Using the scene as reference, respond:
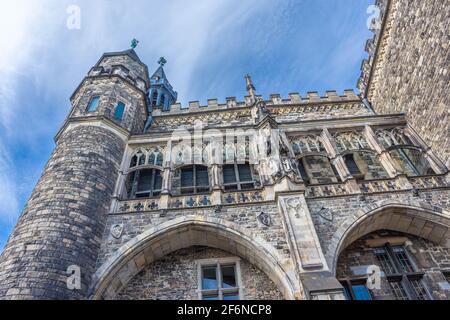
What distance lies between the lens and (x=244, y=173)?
10438 millimetres

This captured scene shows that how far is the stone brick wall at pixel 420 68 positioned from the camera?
30.3 ft

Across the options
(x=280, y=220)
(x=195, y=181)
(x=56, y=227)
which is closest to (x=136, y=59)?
(x=195, y=181)

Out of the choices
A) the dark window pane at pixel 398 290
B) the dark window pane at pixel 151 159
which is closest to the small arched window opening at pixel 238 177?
the dark window pane at pixel 151 159

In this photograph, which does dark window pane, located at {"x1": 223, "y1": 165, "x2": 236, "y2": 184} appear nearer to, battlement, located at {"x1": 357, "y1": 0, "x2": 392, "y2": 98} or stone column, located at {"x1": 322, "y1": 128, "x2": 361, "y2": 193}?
stone column, located at {"x1": 322, "y1": 128, "x2": 361, "y2": 193}

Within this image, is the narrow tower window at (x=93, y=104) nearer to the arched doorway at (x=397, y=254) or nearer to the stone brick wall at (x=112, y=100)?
the stone brick wall at (x=112, y=100)

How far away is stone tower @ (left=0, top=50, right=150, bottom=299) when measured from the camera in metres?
6.48

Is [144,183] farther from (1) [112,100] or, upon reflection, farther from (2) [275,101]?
(2) [275,101]

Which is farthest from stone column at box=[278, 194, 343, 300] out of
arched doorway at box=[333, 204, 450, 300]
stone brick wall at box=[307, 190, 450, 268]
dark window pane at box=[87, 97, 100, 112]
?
dark window pane at box=[87, 97, 100, 112]

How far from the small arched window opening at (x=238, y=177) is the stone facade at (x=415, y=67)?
571cm

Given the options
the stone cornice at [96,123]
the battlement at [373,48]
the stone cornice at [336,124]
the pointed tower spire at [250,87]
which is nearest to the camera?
the stone cornice at [96,123]

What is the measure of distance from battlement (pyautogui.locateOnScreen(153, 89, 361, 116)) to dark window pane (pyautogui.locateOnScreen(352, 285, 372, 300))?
8.46 metres

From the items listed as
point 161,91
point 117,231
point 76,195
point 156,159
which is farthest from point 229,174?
point 161,91

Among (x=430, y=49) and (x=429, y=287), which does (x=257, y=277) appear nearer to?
(x=429, y=287)
